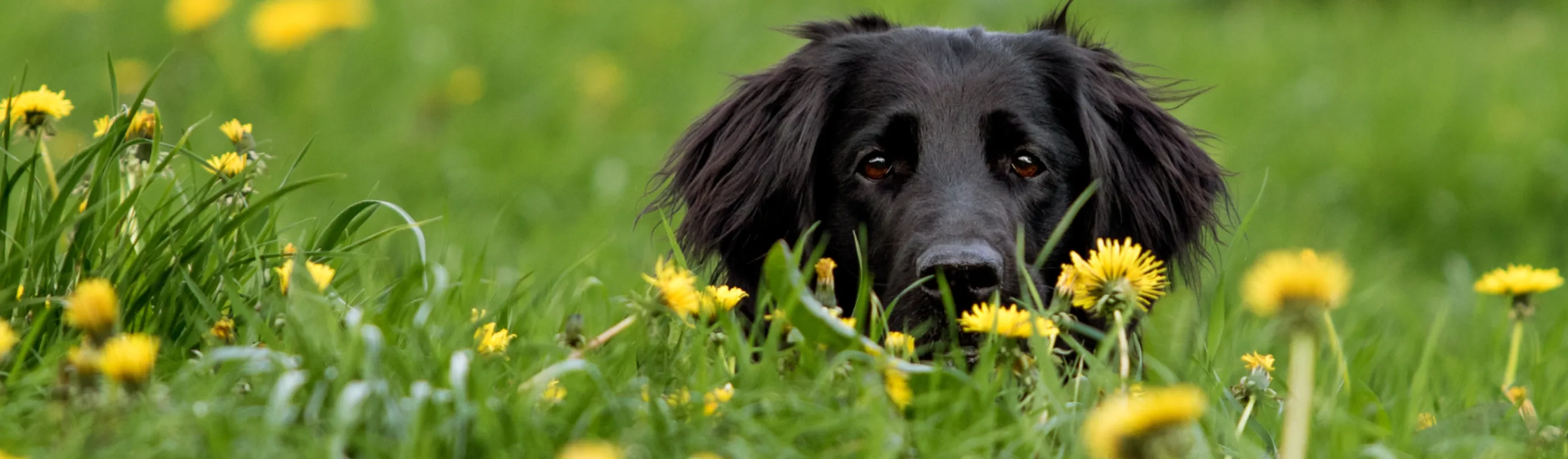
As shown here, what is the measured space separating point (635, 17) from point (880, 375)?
23.9ft

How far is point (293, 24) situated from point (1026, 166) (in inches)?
191

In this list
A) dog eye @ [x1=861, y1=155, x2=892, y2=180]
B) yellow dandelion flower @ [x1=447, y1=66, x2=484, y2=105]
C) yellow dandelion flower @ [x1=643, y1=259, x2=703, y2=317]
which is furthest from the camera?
yellow dandelion flower @ [x1=447, y1=66, x2=484, y2=105]

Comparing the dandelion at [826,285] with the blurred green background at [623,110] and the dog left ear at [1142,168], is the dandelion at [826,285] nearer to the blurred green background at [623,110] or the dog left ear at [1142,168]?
the dog left ear at [1142,168]

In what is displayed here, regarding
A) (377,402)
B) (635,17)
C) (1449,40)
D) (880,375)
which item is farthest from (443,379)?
(1449,40)

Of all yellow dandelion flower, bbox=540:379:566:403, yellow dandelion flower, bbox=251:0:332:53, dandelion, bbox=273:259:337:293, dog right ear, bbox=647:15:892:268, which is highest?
dandelion, bbox=273:259:337:293

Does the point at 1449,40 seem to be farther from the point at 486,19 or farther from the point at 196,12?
the point at 196,12

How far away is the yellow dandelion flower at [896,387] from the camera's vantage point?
1.96 m

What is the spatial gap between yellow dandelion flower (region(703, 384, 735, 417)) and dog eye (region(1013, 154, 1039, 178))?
51.5 inches

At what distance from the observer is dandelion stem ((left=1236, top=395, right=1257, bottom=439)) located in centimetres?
207

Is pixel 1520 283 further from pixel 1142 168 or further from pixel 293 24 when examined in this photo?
pixel 293 24

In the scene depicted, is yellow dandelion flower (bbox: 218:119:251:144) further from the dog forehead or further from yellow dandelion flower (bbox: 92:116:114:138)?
the dog forehead

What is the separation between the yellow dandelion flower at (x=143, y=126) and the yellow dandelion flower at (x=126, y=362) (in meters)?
0.90

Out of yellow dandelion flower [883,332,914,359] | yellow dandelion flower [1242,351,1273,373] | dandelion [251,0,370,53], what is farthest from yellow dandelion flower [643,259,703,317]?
dandelion [251,0,370,53]

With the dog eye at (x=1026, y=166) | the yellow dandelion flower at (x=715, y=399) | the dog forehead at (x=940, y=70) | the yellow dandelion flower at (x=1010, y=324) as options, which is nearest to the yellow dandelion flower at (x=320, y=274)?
the yellow dandelion flower at (x=715, y=399)
